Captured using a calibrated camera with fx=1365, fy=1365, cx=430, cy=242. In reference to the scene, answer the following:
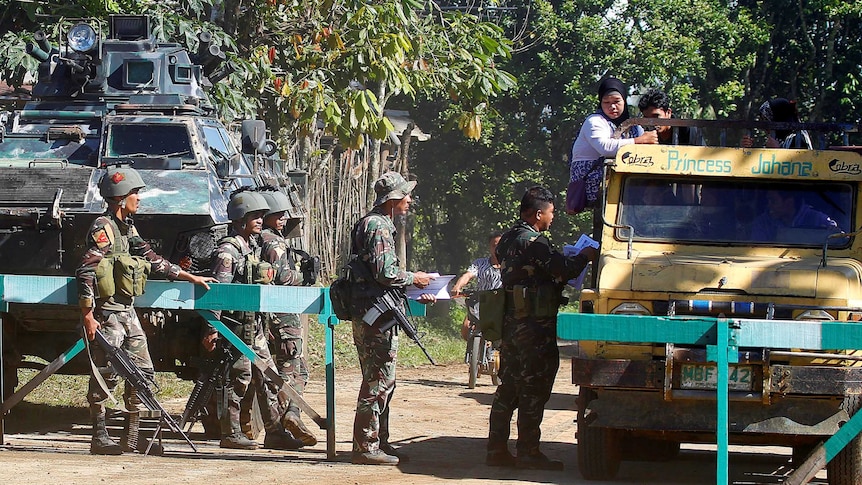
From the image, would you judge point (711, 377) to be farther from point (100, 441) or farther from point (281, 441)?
point (100, 441)

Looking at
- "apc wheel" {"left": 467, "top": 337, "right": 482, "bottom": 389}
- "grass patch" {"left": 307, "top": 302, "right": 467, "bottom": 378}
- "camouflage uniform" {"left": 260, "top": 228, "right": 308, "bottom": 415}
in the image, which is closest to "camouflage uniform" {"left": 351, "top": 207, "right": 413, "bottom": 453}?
"camouflage uniform" {"left": 260, "top": 228, "right": 308, "bottom": 415}

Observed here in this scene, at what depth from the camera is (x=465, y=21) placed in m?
17.0

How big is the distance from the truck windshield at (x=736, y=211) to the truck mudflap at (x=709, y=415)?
1.20m

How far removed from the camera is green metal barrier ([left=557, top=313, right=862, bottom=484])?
6594mm

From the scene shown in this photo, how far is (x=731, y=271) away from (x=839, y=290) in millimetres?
574

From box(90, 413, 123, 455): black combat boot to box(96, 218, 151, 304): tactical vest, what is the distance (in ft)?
2.58

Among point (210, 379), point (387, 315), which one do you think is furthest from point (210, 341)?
point (387, 315)

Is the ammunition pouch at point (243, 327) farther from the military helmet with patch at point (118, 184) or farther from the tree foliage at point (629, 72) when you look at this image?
the tree foliage at point (629, 72)

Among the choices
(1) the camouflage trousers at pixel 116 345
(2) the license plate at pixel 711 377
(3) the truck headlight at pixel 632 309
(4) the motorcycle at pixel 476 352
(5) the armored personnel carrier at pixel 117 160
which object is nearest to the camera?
(2) the license plate at pixel 711 377

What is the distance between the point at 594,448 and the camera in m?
7.89

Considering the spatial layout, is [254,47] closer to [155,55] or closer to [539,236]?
[155,55]

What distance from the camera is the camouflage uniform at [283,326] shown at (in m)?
9.74

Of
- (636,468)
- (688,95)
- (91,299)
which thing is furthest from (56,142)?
(688,95)

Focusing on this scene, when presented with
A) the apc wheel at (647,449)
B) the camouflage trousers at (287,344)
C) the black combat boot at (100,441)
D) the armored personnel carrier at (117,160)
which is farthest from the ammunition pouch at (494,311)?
the black combat boot at (100,441)
